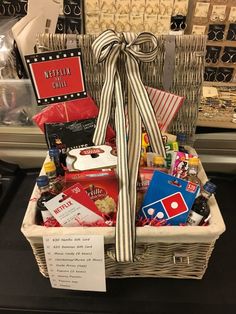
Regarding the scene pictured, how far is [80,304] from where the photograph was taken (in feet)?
2.54

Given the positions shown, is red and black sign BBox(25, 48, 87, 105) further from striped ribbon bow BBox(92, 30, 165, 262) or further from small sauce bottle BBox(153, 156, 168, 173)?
small sauce bottle BBox(153, 156, 168, 173)

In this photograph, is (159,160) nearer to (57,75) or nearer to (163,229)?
(163,229)

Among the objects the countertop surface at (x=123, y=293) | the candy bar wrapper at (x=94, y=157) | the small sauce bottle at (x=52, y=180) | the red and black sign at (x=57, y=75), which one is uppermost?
the red and black sign at (x=57, y=75)

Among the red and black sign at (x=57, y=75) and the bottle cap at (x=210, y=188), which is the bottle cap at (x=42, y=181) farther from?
the bottle cap at (x=210, y=188)

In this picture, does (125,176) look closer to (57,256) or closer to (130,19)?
(57,256)

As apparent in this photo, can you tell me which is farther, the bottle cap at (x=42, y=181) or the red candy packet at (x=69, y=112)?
the red candy packet at (x=69, y=112)

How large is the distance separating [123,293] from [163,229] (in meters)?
0.24

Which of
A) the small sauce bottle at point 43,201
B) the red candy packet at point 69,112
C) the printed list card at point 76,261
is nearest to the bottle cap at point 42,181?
the small sauce bottle at point 43,201

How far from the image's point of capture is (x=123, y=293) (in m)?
0.80

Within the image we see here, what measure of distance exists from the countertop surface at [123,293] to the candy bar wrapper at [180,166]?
0.90ft

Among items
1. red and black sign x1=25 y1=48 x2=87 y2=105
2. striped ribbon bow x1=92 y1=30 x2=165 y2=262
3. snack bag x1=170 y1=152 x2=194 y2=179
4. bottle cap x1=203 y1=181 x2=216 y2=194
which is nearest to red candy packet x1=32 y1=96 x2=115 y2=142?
red and black sign x1=25 y1=48 x2=87 y2=105

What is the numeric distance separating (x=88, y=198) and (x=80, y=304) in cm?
28

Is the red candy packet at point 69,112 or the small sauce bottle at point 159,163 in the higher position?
the red candy packet at point 69,112

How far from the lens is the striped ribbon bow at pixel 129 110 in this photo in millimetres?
751
